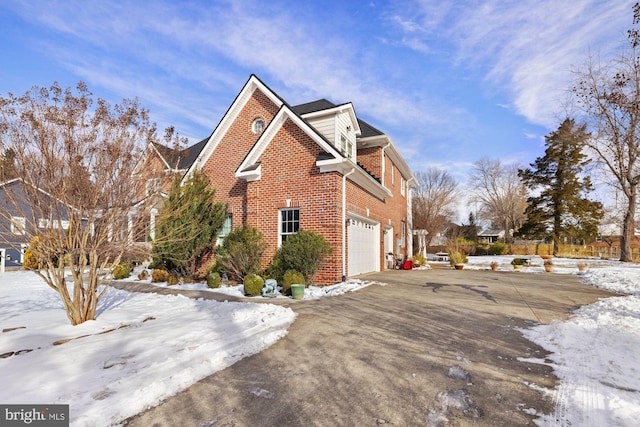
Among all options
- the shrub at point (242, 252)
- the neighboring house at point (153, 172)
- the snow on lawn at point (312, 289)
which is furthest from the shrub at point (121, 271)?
the neighboring house at point (153, 172)

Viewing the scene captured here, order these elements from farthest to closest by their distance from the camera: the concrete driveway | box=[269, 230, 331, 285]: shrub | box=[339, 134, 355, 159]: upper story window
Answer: box=[339, 134, 355, 159]: upper story window, box=[269, 230, 331, 285]: shrub, the concrete driveway

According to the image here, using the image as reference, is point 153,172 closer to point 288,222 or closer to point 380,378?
point 380,378

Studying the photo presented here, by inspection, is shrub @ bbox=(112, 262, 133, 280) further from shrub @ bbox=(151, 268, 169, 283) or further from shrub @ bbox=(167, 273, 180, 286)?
shrub @ bbox=(167, 273, 180, 286)

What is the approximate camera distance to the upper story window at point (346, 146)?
44.4 ft

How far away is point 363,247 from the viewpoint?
44.6ft

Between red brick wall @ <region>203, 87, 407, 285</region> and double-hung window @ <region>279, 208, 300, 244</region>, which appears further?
double-hung window @ <region>279, 208, 300, 244</region>

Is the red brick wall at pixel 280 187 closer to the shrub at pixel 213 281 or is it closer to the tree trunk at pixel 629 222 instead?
the shrub at pixel 213 281

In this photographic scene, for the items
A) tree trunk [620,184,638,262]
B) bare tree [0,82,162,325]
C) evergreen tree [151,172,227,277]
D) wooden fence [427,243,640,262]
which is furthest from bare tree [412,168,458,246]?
bare tree [0,82,162,325]

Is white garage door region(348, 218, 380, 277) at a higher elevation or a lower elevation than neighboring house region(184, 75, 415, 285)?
lower

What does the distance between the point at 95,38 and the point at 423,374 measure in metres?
11.6

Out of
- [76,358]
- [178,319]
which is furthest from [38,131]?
[178,319]

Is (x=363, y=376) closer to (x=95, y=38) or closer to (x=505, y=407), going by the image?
(x=505, y=407)

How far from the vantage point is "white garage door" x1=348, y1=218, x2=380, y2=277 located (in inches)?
477

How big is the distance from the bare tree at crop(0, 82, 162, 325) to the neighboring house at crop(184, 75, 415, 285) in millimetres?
5808
